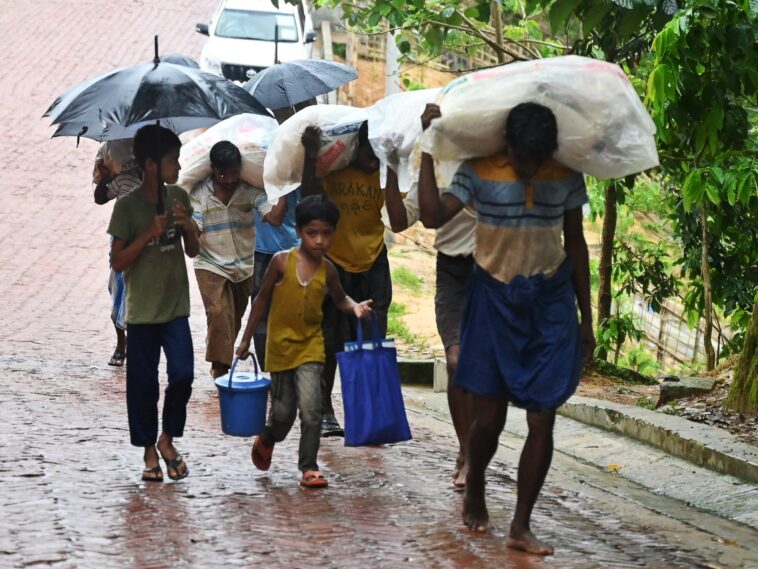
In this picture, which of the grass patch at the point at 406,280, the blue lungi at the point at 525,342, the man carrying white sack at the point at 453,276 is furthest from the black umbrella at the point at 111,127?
the grass patch at the point at 406,280

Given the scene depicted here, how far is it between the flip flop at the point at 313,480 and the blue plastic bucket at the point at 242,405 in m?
0.32

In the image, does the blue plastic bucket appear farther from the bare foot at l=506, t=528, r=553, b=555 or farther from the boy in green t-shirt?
the bare foot at l=506, t=528, r=553, b=555

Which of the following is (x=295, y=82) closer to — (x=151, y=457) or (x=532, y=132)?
(x=151, y=457)

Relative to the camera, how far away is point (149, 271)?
6.55 metres

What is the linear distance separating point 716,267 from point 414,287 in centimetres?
489

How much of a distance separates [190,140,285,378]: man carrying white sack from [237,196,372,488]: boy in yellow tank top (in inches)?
74.6

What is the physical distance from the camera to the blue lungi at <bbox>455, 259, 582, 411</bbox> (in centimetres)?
530

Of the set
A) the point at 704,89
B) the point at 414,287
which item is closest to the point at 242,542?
the point at 704,89

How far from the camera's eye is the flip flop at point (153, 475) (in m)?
6.57

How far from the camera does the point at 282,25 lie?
76.7 feet

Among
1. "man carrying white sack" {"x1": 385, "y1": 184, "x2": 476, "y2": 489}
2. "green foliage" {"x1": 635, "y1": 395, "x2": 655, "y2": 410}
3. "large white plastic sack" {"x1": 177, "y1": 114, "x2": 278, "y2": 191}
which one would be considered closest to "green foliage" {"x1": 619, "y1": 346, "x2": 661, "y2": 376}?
"green foliage" {"x1": 635, "y1": 395, "x2": 655, "y2": 410}

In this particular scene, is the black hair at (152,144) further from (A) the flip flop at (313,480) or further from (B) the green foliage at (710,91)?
(B) the green foliage at (710,91)

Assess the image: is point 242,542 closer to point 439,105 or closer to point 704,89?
point 439,105

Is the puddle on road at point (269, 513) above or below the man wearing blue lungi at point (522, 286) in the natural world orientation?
below
